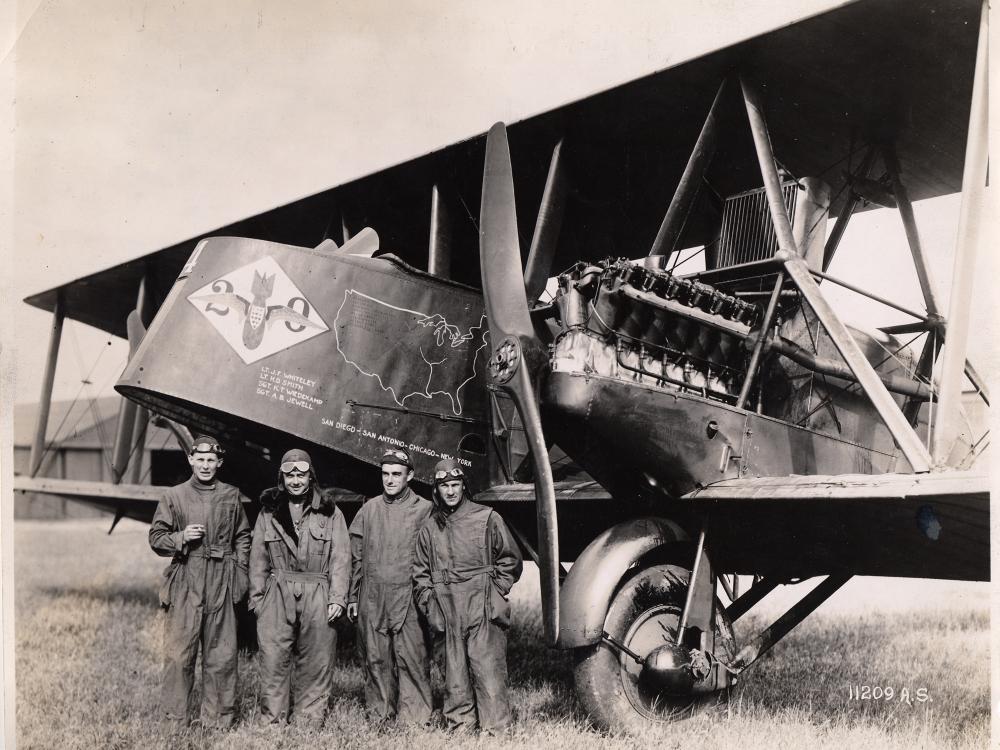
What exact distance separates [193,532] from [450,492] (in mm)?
1518

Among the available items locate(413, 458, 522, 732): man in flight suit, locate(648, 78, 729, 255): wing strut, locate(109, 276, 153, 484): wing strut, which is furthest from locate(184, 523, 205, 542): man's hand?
locate(109, 276, 153, 484): wing strut

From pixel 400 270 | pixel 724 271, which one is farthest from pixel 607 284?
pixel 400 270

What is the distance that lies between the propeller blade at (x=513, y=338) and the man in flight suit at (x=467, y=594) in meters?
0.38

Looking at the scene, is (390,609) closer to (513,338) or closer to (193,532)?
(193,532)

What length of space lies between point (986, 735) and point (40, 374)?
1120 centimetres

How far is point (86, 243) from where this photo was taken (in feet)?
28.0

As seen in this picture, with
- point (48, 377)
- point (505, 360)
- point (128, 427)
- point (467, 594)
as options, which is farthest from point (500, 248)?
point (48, 377)

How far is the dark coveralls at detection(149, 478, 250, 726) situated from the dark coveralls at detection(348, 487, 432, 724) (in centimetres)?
74

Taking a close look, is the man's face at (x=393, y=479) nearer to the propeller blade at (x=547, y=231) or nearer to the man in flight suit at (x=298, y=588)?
the man in flight suit at (x=298, y=588)

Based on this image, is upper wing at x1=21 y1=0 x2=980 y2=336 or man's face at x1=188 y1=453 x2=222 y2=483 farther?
man's face at x1=188 y1=453 x2=222 y2=483

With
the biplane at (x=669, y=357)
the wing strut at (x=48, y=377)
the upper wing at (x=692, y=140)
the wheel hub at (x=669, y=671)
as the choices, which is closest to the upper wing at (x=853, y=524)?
the biplane at (x=669, y=357)

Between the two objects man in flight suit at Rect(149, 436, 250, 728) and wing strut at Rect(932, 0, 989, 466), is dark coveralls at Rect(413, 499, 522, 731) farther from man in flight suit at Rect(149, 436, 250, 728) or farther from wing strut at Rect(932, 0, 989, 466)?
wing strut at Rect(932, 0, 989, 466)

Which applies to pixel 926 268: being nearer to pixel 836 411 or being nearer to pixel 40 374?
pixel 836 411

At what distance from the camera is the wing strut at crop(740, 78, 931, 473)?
4191mm
